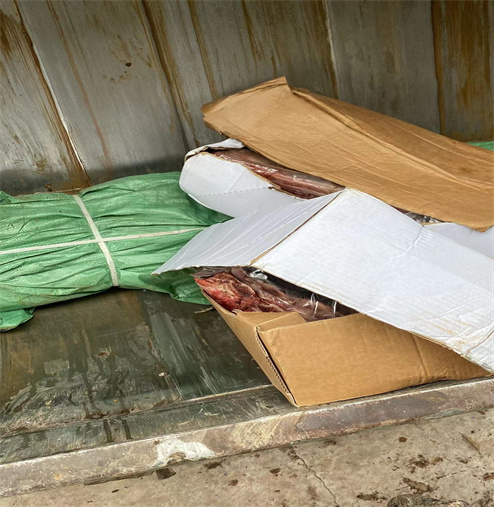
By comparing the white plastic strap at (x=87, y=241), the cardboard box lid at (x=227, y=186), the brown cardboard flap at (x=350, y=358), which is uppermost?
the cardboard box lid at (x=227, y=186)

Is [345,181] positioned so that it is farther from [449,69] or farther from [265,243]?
[449,69]

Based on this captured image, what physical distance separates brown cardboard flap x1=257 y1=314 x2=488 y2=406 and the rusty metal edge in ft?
0.08

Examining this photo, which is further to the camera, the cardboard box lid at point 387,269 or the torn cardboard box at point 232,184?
the torn cardboard box at point 232,184

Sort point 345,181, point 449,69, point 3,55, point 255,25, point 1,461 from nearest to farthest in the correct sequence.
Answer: point 1,461, point 345,181, point 3,55, point 255,25, point 449,69

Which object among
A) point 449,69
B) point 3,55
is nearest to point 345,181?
point 449,69

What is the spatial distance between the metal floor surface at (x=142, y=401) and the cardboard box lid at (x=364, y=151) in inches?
17.2

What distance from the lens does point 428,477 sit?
1265 millimetres

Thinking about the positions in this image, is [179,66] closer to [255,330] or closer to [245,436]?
[255,330]

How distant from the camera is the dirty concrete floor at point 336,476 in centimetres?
124

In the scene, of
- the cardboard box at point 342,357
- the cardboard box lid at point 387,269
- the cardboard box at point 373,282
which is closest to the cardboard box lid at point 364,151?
the cardboard box at point 373,282

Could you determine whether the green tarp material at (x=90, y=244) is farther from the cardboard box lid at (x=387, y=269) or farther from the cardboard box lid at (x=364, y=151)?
the cardboard box lid at (x=387, y=269)

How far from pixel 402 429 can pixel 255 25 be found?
4.54 feet

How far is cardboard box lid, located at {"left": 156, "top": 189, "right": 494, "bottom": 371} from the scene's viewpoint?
3.30ft

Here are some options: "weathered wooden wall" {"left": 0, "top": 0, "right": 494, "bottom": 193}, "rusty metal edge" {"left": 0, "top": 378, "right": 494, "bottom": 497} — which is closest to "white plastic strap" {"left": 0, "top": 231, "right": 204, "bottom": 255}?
"weathered wooden wall" {"left": 0, "top": 0, "right": 494, "bottom": 193}
